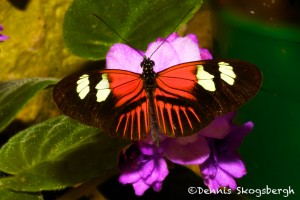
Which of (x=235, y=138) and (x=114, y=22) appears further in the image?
(x=114, y=22)

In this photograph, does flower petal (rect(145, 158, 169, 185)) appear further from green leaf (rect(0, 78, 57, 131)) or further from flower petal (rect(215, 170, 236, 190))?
green leaf (rect(0, 78, 57, 131))

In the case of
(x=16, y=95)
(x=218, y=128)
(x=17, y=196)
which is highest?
(x=218, y=128)

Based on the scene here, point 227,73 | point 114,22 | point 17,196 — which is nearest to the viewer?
point 227,73

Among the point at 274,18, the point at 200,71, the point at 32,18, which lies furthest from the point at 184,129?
the point at 32,18

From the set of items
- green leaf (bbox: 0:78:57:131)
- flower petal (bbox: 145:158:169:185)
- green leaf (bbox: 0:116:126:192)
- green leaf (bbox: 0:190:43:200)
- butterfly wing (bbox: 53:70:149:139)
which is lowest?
green leaf (bbox: 0:190:43:200)

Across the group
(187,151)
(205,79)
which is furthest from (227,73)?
(187,151)

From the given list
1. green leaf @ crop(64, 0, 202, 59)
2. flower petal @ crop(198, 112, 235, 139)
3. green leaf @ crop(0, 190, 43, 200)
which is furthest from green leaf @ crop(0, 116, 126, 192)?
flower petal @ crop(198, 112, 235, 139)

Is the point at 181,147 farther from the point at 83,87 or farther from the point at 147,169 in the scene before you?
the point at 83,87
